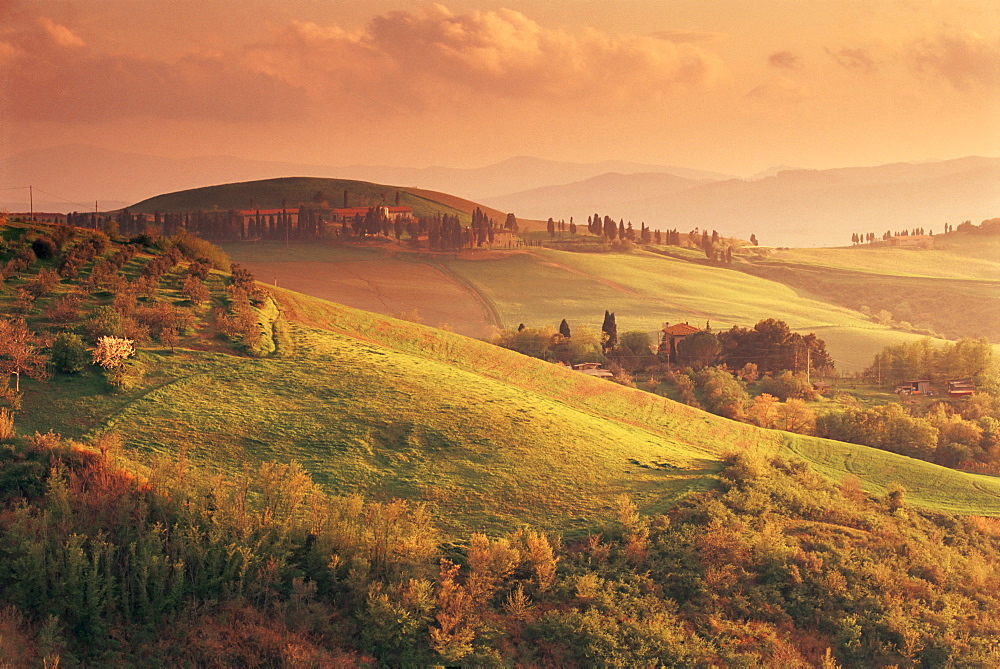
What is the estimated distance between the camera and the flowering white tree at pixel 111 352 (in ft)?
91.5

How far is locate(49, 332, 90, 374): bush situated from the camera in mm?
27438

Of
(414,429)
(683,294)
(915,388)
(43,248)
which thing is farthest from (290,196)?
(414,429)

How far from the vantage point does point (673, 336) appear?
93.8 metres

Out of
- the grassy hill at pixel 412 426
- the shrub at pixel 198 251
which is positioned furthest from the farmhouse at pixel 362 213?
the grassy hill at pixel 412 426

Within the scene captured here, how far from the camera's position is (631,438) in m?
35.8

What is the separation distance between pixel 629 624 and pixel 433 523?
6.96 meters

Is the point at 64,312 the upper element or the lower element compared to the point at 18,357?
upper

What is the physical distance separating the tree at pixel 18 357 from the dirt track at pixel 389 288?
58661 mm

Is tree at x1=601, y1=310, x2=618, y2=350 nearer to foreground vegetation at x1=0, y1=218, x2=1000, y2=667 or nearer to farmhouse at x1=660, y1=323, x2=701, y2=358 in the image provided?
farmhouse at x1=660, y1=323, x2=701, y2=358

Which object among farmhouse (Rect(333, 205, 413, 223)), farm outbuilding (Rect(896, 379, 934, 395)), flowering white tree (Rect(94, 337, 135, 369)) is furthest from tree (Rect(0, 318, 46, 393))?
farmhouse (Rect(333, 205, 413, 223))

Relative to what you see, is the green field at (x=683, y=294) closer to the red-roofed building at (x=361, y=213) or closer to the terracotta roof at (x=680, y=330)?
the terracotta roof at (x=680, y=330)

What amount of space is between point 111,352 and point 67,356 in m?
1.44

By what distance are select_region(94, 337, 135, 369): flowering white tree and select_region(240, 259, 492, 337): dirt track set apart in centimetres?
5775

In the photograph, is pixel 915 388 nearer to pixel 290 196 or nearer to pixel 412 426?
pixel 412 426
